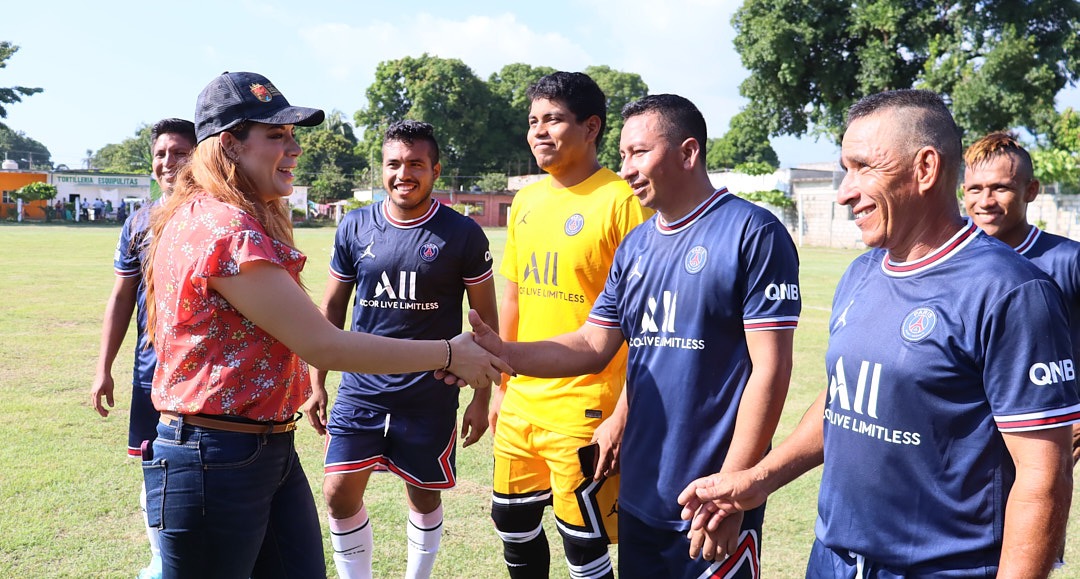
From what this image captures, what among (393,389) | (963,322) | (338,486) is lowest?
(338,486)

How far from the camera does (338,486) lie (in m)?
4.63

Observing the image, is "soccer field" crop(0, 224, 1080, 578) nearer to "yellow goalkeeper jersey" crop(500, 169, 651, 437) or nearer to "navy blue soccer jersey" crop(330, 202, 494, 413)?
"navy blue soccer jersey" crop(330, 202, 494, 413)

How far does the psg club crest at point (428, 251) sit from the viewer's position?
16.1 feet

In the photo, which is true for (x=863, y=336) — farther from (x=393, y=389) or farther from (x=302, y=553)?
(x=393, y=389)

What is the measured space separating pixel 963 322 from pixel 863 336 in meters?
0.30

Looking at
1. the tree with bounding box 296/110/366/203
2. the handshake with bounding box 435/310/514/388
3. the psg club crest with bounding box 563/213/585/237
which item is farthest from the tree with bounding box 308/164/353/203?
the handshake with bounding box 435/310/514/388

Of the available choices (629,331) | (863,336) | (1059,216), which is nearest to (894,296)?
(863,336)

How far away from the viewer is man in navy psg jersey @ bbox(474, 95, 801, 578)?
298 cm

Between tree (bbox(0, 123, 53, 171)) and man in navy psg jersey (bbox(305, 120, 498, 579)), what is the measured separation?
13116 centimetres

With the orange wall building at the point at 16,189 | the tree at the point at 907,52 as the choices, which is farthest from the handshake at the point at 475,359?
the orange wall building at the point at 16,189

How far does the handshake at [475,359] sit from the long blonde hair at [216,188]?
0.85 metres

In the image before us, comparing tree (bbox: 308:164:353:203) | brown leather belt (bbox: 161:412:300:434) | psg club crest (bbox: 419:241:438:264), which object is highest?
tree (bbox: 308:164:353:203)

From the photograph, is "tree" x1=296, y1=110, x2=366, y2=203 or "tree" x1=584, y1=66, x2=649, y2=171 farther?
"tree" x1=584, y1=66, x2=649, y2=171

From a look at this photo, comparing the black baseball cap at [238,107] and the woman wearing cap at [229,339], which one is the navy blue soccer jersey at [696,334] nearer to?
the woman wearing cap at [229,339]
